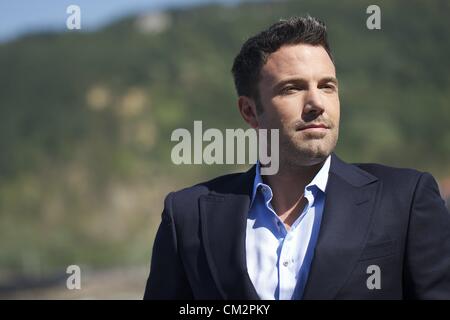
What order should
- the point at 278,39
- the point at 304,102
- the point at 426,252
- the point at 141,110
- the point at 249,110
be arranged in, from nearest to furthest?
the point at 426,252, the point at 304,102, the point at 278,39, the point at 249,110, the point at 141,110

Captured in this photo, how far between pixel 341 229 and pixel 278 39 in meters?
0.75

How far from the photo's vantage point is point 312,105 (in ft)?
10.4

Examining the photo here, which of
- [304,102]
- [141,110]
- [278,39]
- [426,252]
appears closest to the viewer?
[426,252]

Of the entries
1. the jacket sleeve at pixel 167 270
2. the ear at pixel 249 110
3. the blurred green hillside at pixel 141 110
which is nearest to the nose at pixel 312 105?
the ear at pixel 249 110

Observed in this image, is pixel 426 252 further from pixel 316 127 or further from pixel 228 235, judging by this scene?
pixel 228 235

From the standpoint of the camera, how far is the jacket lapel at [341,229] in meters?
3.07

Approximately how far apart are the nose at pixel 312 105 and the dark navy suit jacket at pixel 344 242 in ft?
0.90

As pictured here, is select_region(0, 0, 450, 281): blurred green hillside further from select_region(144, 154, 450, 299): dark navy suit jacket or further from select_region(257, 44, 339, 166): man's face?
select_region(257, 44, 339, 166): man's face

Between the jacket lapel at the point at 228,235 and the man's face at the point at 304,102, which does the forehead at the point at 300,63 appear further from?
the jacket lapel at the point at 228,235

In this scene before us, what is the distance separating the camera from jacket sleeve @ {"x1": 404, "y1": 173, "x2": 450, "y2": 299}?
3.09 metres

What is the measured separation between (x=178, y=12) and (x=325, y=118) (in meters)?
68.2

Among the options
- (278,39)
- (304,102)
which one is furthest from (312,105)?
(278,39)

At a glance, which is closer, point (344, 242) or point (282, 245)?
point (344, 242)

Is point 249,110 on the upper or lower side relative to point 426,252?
upper
